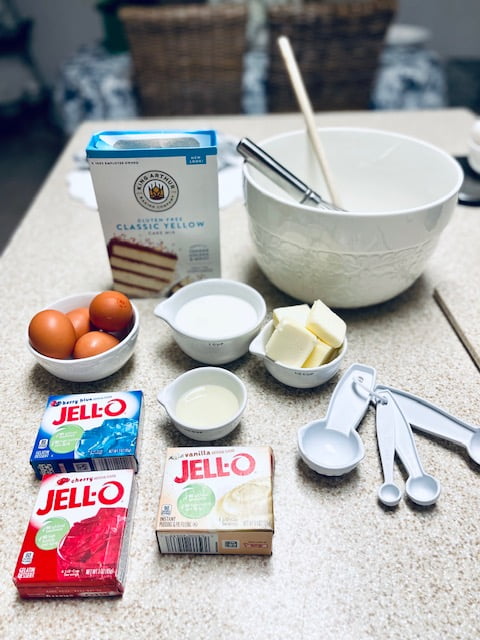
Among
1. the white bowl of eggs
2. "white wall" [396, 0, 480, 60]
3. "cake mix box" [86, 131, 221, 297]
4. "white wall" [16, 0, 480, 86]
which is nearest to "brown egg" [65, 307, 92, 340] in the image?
the white bowl of eggs

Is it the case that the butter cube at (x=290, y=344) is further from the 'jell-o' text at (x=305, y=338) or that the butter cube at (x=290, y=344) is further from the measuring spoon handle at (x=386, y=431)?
the measuring spoon handle at (x=386, y=431)

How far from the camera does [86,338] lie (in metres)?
0.60

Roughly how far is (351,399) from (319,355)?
65mm

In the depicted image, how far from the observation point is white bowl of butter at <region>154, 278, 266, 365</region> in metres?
0.60

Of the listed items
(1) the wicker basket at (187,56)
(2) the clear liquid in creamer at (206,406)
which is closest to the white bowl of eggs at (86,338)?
(2) the clear liquid in creamer at (206,406)

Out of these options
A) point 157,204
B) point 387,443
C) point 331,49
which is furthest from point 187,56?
point 387,443

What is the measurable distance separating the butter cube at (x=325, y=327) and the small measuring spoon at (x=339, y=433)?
0.20 feet

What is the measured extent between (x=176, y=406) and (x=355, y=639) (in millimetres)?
278

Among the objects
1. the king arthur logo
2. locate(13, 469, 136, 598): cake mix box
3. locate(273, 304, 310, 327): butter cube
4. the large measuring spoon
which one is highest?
the king arthur logo

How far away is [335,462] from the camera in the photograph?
520mm

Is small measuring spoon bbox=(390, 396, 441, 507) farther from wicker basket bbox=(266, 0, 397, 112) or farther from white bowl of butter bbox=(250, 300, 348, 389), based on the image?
wicker basket bbox=(266, 0, 397, 112)

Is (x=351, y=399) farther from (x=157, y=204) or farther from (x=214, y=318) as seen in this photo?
(x=157, y=204)

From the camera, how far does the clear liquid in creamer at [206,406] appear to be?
1.76 ft

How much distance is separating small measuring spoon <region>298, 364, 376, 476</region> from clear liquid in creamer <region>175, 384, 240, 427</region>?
0.08m
